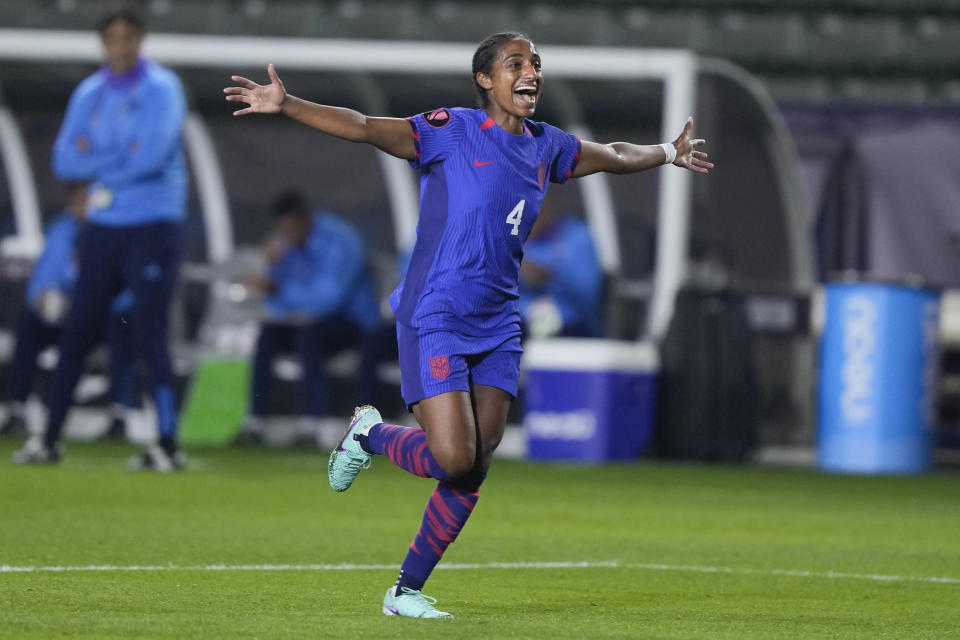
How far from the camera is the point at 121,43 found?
31.8 feet

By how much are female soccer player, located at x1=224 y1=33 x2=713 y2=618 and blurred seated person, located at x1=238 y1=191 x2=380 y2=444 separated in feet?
25.9

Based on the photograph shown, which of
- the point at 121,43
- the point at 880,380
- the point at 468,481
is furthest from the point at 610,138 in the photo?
the point at 468,481

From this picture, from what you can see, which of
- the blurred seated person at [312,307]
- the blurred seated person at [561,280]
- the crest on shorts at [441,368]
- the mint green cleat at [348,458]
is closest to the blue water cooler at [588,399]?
the blurred seated person at [561,280]

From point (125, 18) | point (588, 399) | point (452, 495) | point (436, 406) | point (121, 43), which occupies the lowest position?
point (588, 399)

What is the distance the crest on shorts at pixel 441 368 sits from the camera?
509cm

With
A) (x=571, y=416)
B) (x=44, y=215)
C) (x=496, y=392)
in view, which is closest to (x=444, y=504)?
(x=496, y=392)

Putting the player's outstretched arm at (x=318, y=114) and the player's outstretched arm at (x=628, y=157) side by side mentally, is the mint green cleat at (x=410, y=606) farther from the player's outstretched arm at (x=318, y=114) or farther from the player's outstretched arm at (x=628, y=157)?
the player's outstretched arm at (x=628, y=157)

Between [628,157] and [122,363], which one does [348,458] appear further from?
[122,363]

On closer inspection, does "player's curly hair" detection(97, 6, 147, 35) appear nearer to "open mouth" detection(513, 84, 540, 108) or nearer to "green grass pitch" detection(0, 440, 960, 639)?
"green grass pitch" detection(0, 440, 960, 639)

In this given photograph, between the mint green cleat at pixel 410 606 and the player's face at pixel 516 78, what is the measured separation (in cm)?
133

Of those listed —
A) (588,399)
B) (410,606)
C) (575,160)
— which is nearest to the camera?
(410,606)

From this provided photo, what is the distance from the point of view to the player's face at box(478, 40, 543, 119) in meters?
5.29

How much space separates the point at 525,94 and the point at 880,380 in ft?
25.5

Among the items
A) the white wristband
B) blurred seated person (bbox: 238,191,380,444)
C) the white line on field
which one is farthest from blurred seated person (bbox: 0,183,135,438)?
the white wristband
